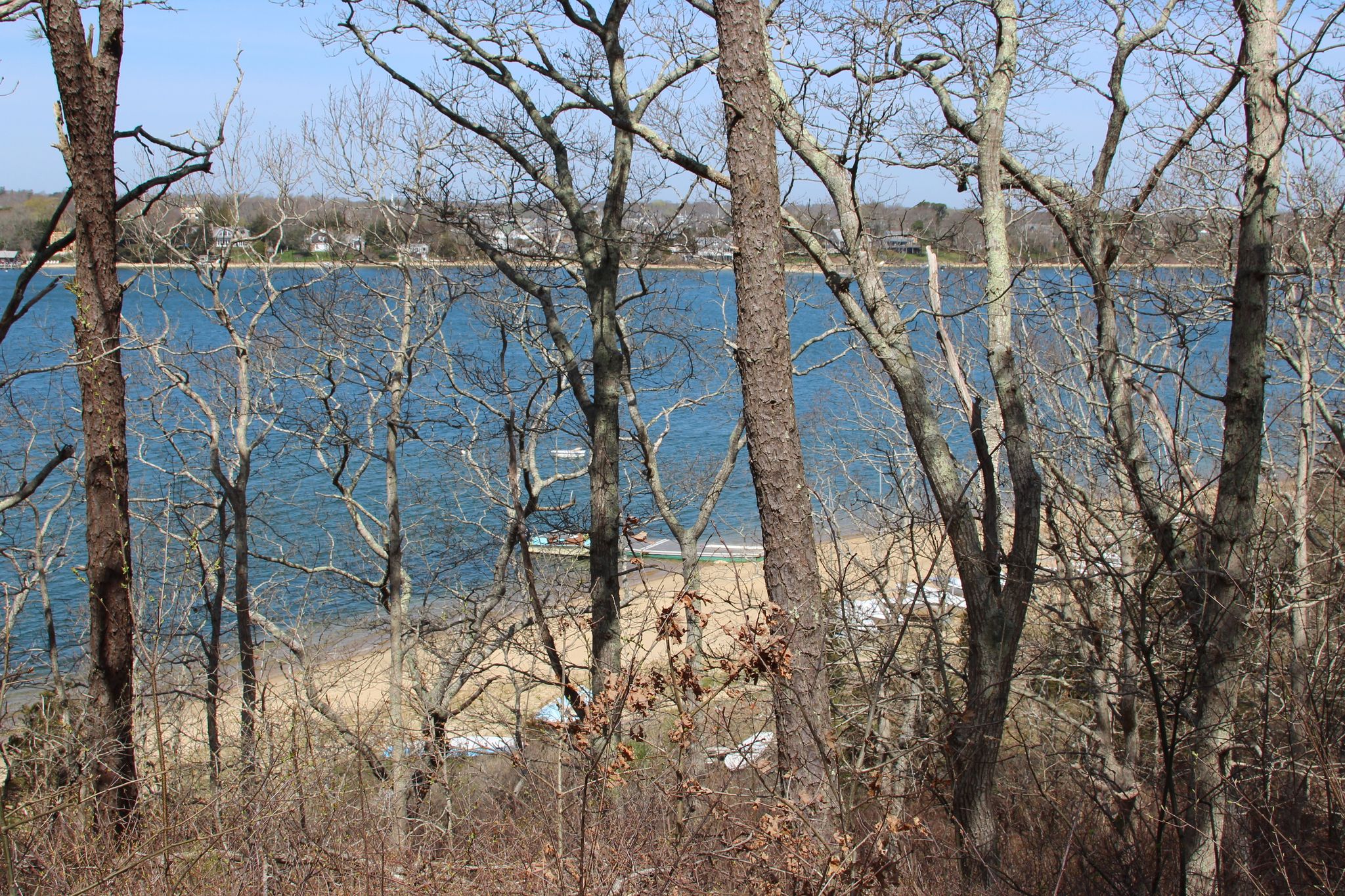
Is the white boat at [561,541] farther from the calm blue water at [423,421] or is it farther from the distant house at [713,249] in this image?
the distant house at [713,249]

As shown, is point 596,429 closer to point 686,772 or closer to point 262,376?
point 686,772

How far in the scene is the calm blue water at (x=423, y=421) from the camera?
12.4 metres

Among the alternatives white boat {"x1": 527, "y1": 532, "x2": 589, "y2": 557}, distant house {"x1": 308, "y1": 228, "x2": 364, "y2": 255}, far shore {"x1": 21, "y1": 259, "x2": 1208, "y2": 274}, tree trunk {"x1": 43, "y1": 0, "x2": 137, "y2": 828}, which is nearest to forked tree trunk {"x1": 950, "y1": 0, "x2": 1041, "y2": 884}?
far shore {"x1": 21, "y1": 259, "x2": 1208, "y2": 274}

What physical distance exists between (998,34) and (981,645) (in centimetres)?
448

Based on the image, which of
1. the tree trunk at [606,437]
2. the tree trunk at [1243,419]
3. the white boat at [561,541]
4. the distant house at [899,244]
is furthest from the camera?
the white boat at [561,541]

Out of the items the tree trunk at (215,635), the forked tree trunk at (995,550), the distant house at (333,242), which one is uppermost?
the distant house at (333,242)

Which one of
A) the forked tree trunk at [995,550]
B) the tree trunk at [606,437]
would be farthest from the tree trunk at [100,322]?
the forked tree trunk at [995,550]

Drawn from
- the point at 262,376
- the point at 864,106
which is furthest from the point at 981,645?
the point at 262,376

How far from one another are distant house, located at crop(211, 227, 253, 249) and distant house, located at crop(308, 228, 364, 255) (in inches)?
38.3

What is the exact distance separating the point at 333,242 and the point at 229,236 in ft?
5.52

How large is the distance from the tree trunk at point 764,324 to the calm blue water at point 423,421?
1.73 meters

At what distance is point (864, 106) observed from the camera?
652cm

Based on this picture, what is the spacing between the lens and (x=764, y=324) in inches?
223

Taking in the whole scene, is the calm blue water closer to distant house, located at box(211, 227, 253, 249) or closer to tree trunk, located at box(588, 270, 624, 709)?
distant house, located at box(211, 227, 253, 249)
